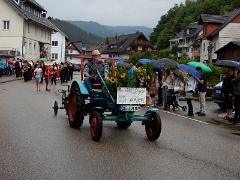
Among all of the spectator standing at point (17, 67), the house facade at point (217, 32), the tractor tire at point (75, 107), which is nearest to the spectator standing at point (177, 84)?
the tractor tire at point (75, 107)

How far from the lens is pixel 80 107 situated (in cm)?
1084

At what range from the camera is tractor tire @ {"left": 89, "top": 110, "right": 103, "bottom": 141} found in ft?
31.2

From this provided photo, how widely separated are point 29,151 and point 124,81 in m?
2.83

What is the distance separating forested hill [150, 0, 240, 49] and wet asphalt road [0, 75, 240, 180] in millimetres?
97876

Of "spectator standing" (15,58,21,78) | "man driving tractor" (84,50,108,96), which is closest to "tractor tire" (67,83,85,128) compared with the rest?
"man driving tractor" (84,50,108,96)

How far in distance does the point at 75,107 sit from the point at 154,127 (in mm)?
2317

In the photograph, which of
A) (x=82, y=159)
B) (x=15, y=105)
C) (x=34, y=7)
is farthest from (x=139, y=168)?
(x=34, y=7)

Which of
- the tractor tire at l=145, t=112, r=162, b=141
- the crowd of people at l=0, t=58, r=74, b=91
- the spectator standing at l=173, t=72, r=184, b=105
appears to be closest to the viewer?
the tractor tire at l=145, t=112, r=162, b=141

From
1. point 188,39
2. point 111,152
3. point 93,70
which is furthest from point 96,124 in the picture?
point 188,39

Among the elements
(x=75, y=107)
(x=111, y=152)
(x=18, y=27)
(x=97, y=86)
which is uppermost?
(x=18, y=27)

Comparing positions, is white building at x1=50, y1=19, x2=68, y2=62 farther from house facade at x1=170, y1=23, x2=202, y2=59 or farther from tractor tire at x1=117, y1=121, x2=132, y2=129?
tractor tire at x1=117, y1=121, x2=132, y2=129

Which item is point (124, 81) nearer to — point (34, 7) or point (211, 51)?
point (211, 51)

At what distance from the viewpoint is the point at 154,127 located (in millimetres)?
10125

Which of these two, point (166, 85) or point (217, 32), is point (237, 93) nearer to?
point (166, 85)
